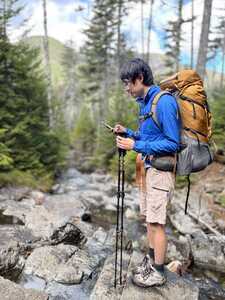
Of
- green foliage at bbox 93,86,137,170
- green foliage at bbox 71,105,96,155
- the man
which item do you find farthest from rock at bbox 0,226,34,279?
green foliage at bbox 71,105,96,155

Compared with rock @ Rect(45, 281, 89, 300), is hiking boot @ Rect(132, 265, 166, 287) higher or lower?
higher

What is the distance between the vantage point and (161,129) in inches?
135

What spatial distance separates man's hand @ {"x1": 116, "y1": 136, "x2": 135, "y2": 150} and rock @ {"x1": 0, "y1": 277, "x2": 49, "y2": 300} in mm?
2072

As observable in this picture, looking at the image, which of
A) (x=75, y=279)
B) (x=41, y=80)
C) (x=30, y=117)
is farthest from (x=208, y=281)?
(x=41, y=80)

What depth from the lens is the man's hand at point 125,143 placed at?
11.6 ft

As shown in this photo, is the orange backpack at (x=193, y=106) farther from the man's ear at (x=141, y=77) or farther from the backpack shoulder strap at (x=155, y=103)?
the man's ear at (x=141, y=77)

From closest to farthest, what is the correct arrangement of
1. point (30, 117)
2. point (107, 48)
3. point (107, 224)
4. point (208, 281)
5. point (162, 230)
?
point (162, 230)
point (208, 281)
point (107, 224)
point (30, 117)
point (107, 48)

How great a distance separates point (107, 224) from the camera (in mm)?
8539

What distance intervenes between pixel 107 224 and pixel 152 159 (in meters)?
5.33

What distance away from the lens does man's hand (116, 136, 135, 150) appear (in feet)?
11.6

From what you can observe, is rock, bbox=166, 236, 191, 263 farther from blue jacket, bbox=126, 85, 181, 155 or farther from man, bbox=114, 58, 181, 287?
blue jacket, bbox=126, 85, 181, 155

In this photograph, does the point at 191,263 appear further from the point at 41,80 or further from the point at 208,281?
the point at 41,80

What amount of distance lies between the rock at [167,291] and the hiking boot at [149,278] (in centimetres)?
5

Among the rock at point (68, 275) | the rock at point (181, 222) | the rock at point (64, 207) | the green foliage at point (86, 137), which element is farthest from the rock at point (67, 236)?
the green foliage at point (86, 137)
